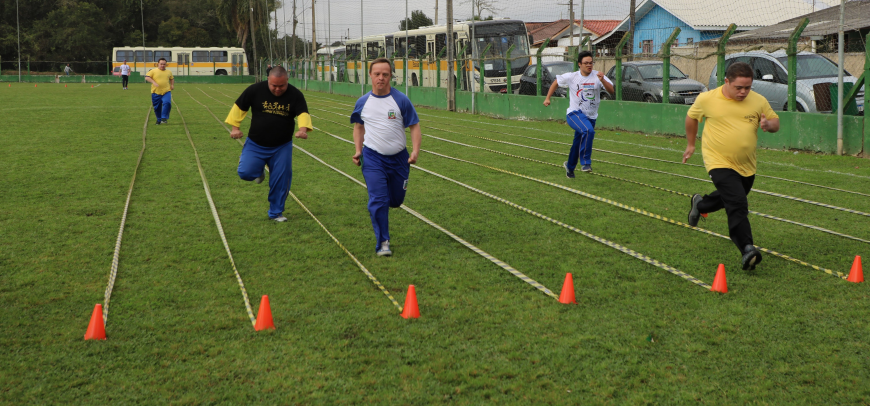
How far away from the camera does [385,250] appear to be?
6.81m

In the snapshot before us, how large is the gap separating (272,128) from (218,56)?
64249 mm

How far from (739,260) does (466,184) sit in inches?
190

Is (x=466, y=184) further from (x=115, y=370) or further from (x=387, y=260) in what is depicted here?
(x=115, y=370)

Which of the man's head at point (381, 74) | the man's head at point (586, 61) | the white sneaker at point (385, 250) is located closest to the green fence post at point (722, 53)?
the man's head at point (586, 61)

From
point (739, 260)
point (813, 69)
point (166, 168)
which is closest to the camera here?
point (739, 260)

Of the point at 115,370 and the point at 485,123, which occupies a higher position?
the point at 485,123

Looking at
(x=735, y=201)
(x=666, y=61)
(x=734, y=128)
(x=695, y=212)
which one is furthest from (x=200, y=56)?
(x=735, y=201)

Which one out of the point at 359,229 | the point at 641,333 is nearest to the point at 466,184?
the point at 359,229

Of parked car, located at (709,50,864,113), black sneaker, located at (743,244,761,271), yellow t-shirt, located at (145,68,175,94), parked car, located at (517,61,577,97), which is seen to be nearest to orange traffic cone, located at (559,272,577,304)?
black sneaker, located at (743,244,761,271)

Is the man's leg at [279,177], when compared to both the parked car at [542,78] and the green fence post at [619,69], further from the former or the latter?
the parked car at [542,78]

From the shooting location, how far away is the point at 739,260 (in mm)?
6562

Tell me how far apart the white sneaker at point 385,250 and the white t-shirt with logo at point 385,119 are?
32.1 inches

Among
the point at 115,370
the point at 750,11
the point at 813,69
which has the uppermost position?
the point at 750,11

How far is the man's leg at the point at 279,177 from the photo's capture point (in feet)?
27.2
